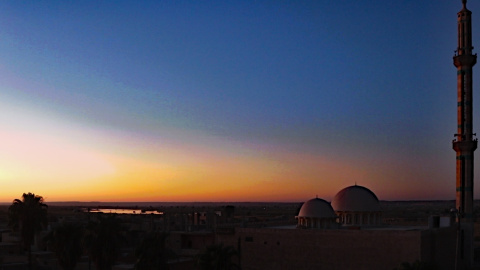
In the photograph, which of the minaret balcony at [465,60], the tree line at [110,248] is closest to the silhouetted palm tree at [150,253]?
the tree line at [110,248]

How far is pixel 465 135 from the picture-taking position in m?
50.3

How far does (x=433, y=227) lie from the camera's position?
4359 cm

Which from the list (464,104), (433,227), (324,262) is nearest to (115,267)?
(324,262)

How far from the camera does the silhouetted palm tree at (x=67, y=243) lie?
3378cm

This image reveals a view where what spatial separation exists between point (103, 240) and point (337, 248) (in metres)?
17.7

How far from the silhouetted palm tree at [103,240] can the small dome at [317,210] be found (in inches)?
698

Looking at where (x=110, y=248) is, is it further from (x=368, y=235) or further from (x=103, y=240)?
(x=368, y=235)

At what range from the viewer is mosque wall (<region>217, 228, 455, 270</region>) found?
3772 cm

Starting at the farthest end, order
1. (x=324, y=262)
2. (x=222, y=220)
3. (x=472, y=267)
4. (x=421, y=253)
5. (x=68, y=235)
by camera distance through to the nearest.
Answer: (x=222, y=220) → (x=472, y=267) → (x=324, y=262) → (x=421, y=253) → (x=68, y=235)

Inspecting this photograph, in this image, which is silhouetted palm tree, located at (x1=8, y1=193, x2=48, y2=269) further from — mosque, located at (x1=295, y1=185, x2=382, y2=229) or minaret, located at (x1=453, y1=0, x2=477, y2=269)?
minaret, located at (x1=453, y1=0, x2=477, y2=269)

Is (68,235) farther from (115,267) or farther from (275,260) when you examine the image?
(275,260)

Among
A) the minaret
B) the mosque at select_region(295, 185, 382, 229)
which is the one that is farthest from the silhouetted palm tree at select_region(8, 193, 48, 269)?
the minaret

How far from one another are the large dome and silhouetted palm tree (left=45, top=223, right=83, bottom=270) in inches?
926

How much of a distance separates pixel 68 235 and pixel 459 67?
39.3 meters
